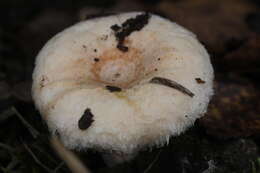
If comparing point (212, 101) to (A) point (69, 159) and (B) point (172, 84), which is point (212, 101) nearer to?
(B) point (172, 84)

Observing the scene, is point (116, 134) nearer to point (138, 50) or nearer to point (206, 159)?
point (138, 50)

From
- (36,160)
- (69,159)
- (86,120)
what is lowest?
(36,160)

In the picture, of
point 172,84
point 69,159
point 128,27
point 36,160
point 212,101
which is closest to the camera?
point 69,159

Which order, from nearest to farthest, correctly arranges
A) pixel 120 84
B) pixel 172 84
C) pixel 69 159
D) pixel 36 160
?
1. pixel 69 159
2. pixel 172 84
3. pixel 120 84
4. pixel 36 160

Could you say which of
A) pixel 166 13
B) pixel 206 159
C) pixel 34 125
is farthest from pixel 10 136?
pixel 166 13

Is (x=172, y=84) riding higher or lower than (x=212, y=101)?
higher

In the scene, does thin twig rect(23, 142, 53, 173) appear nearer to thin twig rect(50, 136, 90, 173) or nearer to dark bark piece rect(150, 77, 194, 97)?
thin twig rect(50, 136, 90, 173)

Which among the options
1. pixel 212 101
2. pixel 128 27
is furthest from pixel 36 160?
pixel 212 101
